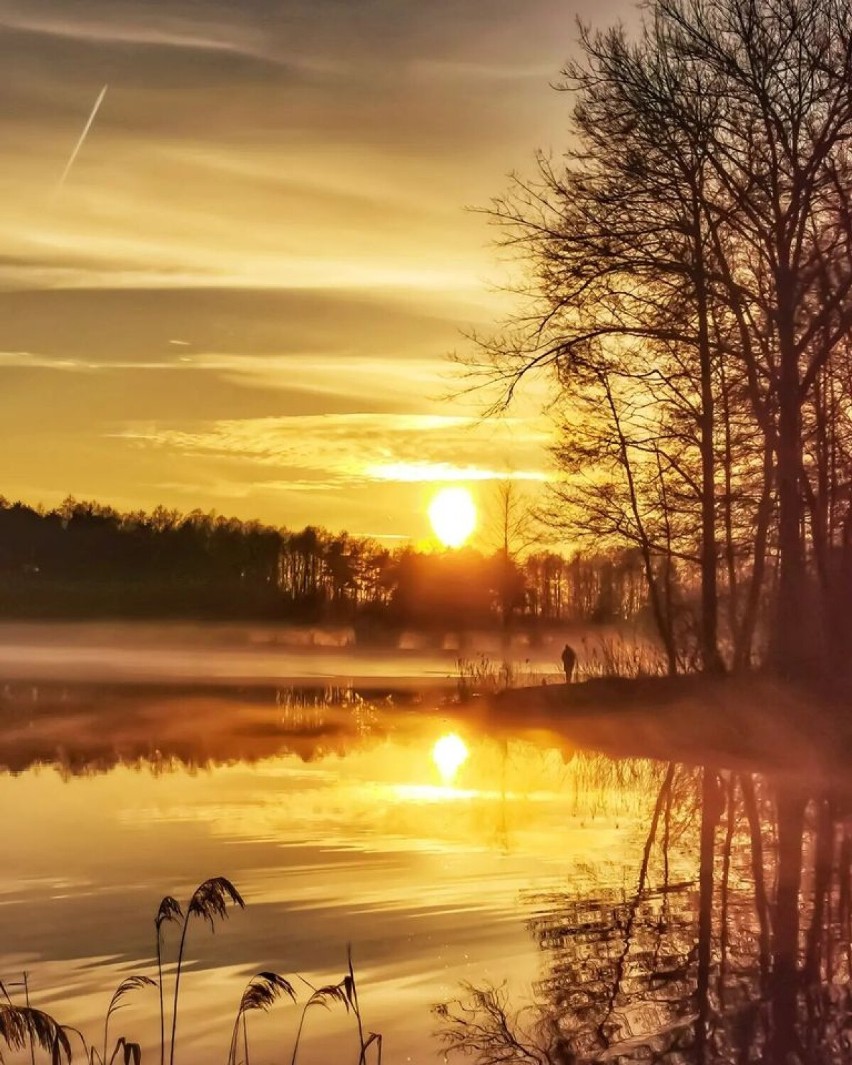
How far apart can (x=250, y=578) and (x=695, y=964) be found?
107010 mm

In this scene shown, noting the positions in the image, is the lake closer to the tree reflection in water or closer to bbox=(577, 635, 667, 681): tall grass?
the tree reflection in water

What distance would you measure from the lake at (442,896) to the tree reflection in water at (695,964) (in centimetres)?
2

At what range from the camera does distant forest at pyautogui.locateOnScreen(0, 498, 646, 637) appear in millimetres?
90750

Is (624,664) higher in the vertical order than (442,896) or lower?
higher

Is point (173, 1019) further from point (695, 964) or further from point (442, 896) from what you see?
point (442, 896)

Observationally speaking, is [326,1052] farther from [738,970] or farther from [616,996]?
[738,970]

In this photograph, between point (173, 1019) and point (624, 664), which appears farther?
point (624, 664)

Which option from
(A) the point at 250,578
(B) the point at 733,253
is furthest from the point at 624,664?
(A) the point at 250,578

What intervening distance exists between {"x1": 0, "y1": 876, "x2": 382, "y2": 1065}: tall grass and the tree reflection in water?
75 cm

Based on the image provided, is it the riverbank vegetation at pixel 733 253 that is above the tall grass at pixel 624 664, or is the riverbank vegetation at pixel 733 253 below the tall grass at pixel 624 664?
above

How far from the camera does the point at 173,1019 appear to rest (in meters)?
6.72

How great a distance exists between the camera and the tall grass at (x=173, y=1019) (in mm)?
4980

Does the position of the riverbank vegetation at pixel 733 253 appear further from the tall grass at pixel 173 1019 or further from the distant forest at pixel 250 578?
the distant forest at pixel 250 578

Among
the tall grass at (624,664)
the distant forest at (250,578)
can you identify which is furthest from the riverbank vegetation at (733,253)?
the distant forest at (250,578)
